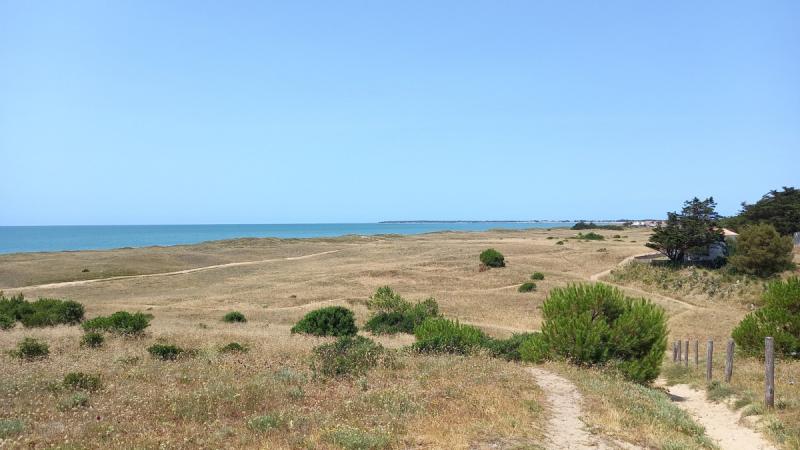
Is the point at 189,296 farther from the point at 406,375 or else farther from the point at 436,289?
the point at 406,375

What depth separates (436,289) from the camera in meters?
48.7

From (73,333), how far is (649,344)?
21.6 m

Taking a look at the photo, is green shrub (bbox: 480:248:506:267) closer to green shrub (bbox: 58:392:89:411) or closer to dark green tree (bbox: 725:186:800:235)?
dark green tree (bbox: 725:186:800:235)

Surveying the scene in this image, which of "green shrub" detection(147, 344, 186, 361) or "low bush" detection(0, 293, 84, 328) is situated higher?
"green shrub" detection(147, 344, 186, 361)

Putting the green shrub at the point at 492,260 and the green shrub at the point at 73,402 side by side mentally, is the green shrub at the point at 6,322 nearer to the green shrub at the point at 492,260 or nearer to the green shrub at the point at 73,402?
the green shrub at the point at 73,402

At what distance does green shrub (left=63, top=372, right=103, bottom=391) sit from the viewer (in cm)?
1140

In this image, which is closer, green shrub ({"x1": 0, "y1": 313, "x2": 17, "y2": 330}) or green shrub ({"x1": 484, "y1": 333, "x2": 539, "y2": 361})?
green shrub ({"x1": 484, "y1": 333, "x2": 539, "y2": 361})

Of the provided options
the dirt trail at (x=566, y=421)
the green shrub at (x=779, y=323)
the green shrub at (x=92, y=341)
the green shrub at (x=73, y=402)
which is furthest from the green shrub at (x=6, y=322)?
the green shrub at (x=779, y=323)

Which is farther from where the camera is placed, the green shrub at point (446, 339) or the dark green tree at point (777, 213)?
the dark green tree at point (777, 213)

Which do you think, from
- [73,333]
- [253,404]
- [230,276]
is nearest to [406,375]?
[253,404]

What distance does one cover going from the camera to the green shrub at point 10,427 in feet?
26.9

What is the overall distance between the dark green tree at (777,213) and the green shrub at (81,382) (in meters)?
75.4

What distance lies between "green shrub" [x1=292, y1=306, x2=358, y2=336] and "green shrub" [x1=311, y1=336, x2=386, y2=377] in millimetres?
11789

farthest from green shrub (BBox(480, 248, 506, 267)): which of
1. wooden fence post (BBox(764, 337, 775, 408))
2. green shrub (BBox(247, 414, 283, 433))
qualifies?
green shrub (BBox(247, 414, 283, 433))
